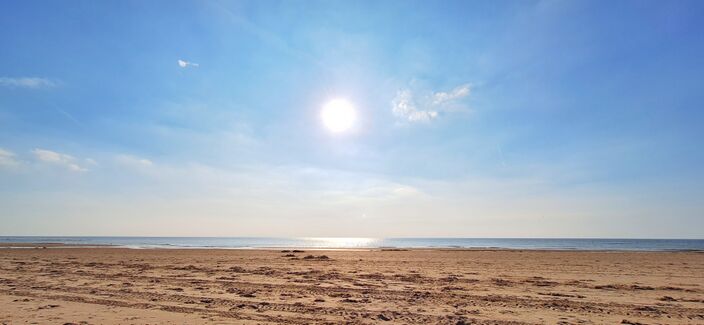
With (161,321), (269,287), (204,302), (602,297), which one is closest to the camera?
(161,321)

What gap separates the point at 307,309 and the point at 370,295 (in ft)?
9.38

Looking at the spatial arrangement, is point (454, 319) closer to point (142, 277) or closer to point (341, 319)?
point (341, 319)

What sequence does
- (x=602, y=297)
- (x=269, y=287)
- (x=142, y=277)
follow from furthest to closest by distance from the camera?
(x=142, y=277) → (x=269, y=287) → (x=602, y=297)

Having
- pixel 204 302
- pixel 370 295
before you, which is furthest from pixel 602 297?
pixel 204 302

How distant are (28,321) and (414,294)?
10194mm

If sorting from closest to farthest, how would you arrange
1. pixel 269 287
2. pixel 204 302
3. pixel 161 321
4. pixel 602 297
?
pixel 161 321, pixel 204 302, pixel 602 297, pixel 269 287

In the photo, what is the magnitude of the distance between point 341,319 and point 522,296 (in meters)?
6.48

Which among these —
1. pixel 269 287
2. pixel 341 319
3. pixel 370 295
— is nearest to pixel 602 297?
pixel 370 295

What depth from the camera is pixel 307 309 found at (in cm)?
1003

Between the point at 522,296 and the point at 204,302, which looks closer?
the point at 204,302

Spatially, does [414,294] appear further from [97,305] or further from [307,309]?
[97,305]

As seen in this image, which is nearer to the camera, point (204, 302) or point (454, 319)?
point (454, 319)

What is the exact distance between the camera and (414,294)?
40.9ft

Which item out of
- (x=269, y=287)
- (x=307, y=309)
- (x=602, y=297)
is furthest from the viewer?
(x=269, y=287)
